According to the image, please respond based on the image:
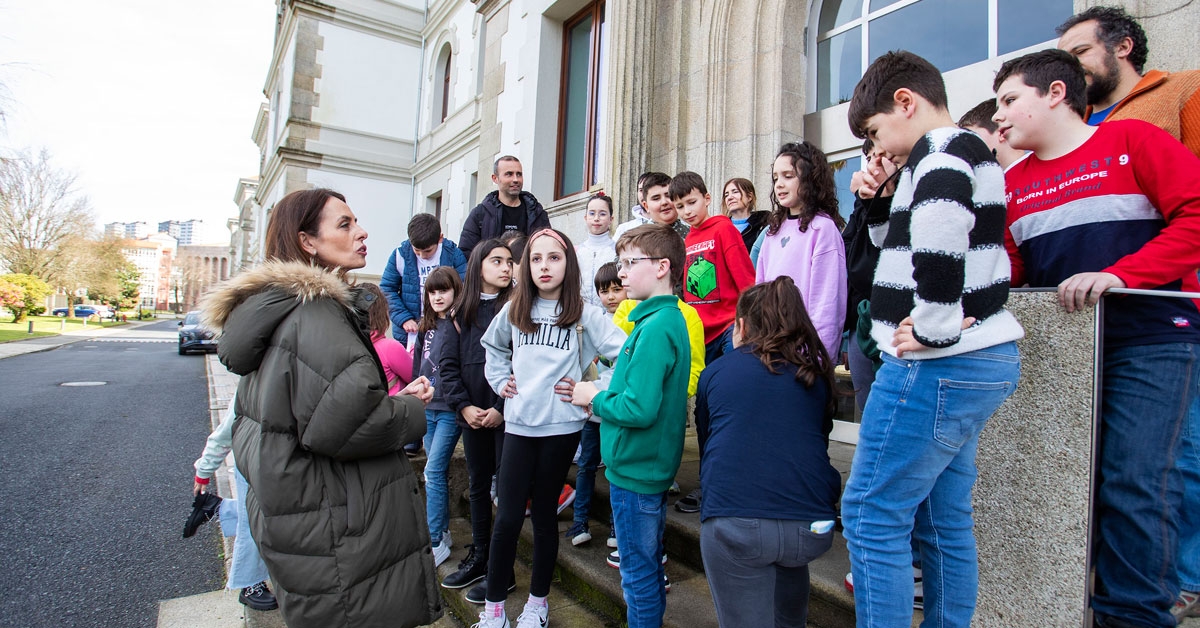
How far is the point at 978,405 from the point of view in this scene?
161 cm

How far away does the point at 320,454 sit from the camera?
5.94 feet

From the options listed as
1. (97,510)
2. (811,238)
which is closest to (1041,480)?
(811,238)

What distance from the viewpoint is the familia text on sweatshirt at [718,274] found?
3.43 meters

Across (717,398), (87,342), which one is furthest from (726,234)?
(87,342)

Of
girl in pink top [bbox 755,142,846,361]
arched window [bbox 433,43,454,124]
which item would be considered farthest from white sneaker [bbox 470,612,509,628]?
arched window [bbox 433,43,454,124]

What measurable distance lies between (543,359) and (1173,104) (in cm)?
263

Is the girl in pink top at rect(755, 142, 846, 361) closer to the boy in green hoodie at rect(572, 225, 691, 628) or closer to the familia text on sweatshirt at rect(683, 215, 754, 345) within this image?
the familia text on sweatshirt at rect(683, 215, 754, 345)

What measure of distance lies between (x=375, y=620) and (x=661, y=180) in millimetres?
3334

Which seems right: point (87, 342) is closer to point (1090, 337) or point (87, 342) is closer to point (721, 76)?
point (721, 76)

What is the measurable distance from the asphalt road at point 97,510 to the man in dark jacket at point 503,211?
3173mm

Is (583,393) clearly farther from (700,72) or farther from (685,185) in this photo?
(700,72)

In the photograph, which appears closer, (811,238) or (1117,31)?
(1117,31)

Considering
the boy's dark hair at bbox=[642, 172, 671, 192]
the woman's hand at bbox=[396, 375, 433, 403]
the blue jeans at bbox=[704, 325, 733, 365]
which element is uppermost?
the boy's dark hair at bbox=[642, 172, 671, 192]

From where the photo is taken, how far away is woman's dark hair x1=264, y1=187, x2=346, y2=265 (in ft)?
6.75
